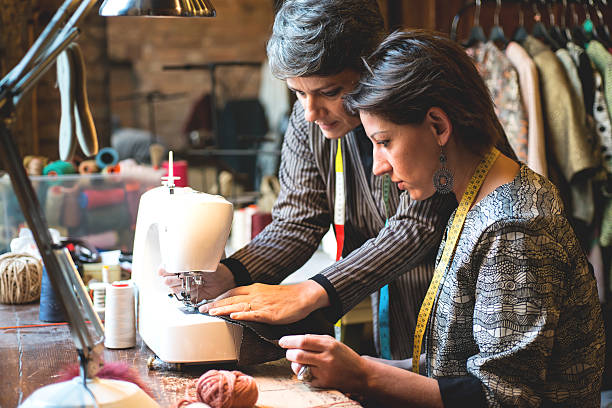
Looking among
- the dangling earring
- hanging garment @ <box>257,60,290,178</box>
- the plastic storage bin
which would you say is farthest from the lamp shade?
hanging garment @ <box>257,60,290,178</box>

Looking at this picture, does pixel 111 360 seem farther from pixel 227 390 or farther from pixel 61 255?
pixel 61 255

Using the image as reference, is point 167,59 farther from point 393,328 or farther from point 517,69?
point 393,328

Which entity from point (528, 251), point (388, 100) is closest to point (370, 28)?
point (388, 100)

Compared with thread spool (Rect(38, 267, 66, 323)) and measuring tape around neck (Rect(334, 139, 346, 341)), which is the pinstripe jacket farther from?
thread spool (Rect(38, 267, 66, 323))

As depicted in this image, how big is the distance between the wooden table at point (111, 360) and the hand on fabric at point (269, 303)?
11 centimetres

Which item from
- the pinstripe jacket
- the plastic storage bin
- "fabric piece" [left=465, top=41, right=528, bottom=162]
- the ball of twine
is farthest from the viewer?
"fabric piece" [left=465, top=41, right=528, bottom=162]

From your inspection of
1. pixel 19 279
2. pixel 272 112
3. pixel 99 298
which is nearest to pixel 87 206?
pixel 19 279

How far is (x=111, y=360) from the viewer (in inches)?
65.0

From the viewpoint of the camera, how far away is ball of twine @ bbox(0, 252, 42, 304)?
2.14 m

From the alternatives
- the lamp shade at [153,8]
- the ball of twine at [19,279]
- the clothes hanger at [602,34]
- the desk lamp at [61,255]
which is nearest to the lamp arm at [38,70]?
the desk lamp at [61,255]

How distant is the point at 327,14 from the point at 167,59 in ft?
17.7

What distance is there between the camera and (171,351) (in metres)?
1.56

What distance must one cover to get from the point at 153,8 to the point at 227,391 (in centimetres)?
72

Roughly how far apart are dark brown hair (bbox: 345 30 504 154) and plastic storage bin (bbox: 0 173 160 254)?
5.04 ft
